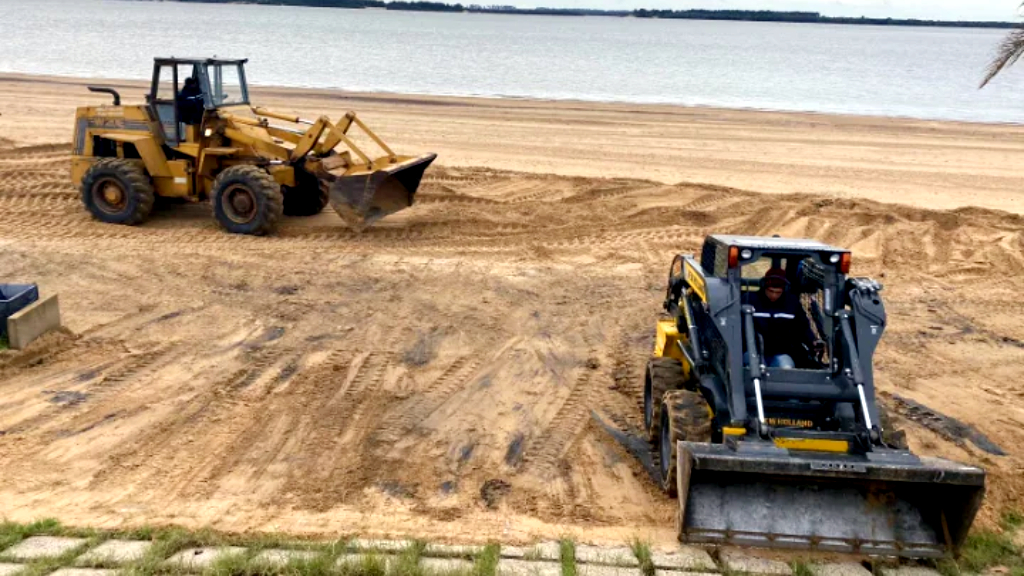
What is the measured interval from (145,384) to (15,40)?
64.5 metres

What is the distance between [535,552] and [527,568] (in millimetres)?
216

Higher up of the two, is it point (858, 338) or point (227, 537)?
point (858, 338)

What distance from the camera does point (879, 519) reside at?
5555 millimetres

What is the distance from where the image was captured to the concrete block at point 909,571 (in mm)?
5457

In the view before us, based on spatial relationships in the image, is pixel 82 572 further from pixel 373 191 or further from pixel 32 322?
pixel 373 191

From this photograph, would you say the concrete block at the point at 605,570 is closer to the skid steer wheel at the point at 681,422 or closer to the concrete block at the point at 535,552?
the concrete block at the point at 535,552

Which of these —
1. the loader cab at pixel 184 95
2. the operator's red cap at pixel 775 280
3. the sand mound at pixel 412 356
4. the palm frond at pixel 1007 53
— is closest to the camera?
the sand mound at pixel 412 356

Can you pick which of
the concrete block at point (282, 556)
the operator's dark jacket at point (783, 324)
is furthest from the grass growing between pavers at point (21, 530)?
the operator's dark jacket at point (783, 324)

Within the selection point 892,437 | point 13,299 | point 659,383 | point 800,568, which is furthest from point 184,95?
point 800,568

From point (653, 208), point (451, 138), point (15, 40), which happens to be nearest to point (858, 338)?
point (653, 208)

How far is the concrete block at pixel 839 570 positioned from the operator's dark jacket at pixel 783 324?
1655mm

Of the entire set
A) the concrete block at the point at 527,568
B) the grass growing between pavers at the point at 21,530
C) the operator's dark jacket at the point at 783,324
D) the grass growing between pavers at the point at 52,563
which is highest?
the operator's dark jacket at the point at 783,324

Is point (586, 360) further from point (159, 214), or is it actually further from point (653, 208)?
point (159, 214)

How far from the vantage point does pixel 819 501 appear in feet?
18.5
